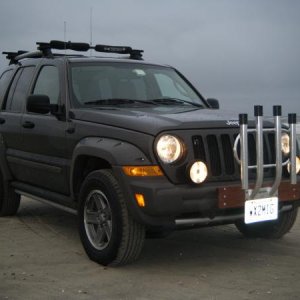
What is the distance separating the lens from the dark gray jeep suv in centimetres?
441

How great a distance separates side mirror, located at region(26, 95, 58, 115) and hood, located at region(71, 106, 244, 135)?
285mm

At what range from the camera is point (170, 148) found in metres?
4.45

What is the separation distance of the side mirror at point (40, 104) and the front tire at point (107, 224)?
3.16 feet

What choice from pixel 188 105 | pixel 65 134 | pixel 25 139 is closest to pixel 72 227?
pixel 25 139

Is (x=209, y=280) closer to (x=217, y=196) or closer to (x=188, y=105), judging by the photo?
(x=217, y=196)

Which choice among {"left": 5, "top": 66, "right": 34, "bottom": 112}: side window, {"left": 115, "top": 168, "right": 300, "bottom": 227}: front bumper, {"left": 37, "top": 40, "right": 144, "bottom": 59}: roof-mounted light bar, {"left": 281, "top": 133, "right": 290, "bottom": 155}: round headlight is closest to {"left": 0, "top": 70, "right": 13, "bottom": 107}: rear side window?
{"left": 5, "top": 66, "right": 34, "bottom": 112}: side window

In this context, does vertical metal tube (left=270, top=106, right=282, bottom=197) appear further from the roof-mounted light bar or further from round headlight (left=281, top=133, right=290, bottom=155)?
the roof-mounted light bar

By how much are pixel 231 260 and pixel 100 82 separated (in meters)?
2.19

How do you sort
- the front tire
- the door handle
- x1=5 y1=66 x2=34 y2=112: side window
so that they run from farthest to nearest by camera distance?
x1=5 y1=66 x2=34 y2=112: side window
the door handle
the front tire

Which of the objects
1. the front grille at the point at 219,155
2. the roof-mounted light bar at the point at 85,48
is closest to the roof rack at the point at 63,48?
the roof-mounted light bar at the point at 85,48

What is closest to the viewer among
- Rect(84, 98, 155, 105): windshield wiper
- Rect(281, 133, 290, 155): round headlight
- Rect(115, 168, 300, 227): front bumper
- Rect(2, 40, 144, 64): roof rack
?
Rect(115, 168, 300, 227): front bumper

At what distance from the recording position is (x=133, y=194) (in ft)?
14.5

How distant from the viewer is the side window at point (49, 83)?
19.1 ft

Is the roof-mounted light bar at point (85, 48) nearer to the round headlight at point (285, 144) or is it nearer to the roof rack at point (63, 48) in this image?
the roof rack at point (63, 48)
